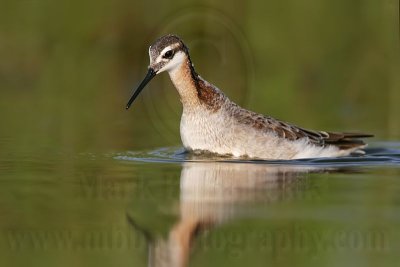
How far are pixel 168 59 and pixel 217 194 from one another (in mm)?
2872

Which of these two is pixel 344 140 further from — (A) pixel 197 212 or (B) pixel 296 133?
(A) pixel 197 212

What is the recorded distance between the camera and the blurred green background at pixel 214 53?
17.2 m

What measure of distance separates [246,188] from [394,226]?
78.7 inches

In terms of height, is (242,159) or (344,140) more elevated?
(344,140)

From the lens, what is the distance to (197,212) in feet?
29.5

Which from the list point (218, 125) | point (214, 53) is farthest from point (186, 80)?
point (214, 53)

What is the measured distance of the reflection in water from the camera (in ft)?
26.2

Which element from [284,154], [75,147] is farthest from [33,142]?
[284,154]

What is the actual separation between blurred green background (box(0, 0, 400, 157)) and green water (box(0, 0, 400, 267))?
25 millimetres

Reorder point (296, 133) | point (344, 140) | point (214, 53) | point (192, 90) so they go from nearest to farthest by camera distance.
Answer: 1. point (192, 90)
2. point (296, 133)
3. point (344, 140)
4. point (214, 53)

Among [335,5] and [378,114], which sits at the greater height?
[335,5]

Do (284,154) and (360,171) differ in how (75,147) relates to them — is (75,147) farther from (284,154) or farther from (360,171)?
(360,171)

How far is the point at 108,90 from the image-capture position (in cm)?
1792

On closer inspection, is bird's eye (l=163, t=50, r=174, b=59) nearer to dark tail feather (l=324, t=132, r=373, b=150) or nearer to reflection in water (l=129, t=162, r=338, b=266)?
reflection in water (l=129, t=162, r=338, b=266)
